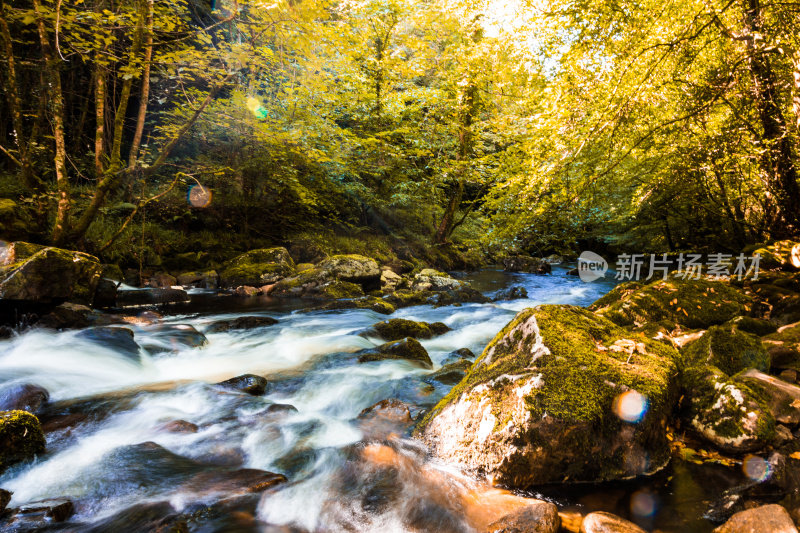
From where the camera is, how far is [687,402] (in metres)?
3.63

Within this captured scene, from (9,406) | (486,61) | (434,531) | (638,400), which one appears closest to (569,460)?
(638,400)

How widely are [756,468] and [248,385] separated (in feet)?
16.8

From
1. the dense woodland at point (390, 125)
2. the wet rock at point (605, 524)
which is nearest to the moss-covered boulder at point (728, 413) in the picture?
the wet rock at point (605, 524)

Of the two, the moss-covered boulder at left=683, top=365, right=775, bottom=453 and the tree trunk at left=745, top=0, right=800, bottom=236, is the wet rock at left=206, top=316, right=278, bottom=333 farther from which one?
the tree trunk at left=745, top=0, right=800, bottom=236

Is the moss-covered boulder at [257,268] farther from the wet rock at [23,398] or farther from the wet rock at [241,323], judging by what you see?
the wet rock at [23,398]

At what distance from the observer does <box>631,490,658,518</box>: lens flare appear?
8.81 ft

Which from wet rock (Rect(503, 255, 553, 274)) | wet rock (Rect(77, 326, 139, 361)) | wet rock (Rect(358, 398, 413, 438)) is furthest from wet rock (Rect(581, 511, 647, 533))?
wet rock (Rect(503, 255, 553, 274))

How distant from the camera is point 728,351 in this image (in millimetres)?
4293

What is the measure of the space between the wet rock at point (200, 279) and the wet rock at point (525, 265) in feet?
46.6

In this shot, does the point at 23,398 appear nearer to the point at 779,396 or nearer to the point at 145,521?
the point at 145,521

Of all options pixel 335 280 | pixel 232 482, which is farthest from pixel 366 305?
pixel 232 482

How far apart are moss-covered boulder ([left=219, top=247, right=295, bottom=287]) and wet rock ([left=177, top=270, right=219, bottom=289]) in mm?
191

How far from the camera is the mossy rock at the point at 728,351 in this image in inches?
165

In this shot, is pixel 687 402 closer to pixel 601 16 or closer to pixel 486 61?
pixel 601 16
